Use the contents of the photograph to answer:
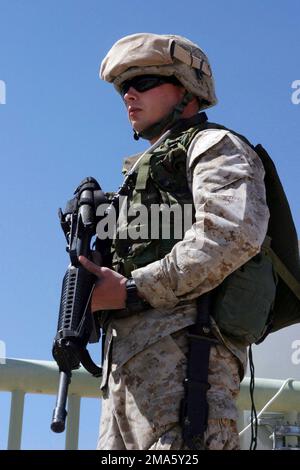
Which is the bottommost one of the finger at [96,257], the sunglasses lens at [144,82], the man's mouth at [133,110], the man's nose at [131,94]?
the finger at [96,257]

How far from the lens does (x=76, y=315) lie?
3.74 metres

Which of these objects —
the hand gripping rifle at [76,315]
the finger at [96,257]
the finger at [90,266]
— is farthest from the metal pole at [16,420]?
the finger at [90,266]

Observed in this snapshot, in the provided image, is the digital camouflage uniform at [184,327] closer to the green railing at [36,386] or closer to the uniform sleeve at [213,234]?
the uniform sleeve at [213,234]

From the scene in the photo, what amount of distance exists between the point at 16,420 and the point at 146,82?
1.96 meters

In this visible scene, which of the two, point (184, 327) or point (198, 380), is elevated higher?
point (184, 327)

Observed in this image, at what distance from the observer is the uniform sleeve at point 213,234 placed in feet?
11.7

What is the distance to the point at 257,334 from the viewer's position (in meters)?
3.73

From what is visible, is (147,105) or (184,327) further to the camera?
(147,105)

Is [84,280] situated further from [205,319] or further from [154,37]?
[154,37]

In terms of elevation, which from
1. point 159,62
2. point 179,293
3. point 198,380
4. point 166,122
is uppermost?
point 159,62

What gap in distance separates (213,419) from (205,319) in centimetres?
37

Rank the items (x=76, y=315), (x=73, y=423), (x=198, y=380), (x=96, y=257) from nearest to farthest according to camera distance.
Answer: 1. (x=198, y=380)
2. (x=76, y=315)
3. (x=96, y=257)
4. (x=73, y=423)

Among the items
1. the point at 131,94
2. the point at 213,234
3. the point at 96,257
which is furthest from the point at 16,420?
the point at 213,234

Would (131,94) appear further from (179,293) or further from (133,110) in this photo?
(179,293)
